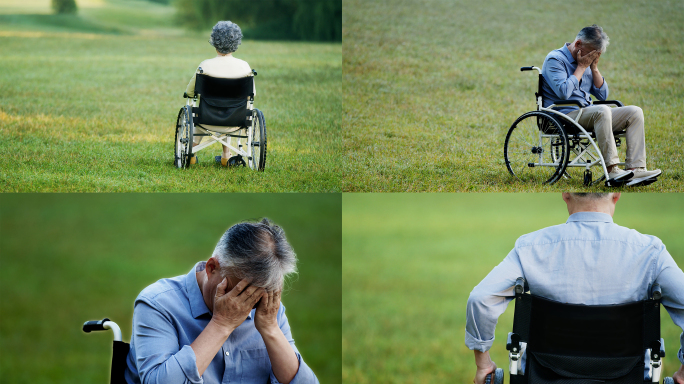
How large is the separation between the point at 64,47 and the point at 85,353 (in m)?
11.4

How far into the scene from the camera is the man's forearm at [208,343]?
83.4 inches

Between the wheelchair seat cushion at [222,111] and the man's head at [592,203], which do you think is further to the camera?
the wheelchair seat cushion at [222,111]

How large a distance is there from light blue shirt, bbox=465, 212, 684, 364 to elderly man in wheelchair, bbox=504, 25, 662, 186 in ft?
6.41

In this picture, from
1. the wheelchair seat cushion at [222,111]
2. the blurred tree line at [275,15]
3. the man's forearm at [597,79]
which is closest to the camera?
the man's forearm at [597,79]

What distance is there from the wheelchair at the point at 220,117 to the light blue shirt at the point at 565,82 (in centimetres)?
202

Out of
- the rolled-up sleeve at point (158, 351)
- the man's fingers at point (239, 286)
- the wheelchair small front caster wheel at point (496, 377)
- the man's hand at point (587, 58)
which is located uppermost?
the man's hand at point (587, 58)

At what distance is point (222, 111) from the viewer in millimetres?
4879

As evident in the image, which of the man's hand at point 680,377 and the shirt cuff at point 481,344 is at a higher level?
the shirt cuff at point 481,344

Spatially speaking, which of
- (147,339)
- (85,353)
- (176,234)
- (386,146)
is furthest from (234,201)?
(147,339)

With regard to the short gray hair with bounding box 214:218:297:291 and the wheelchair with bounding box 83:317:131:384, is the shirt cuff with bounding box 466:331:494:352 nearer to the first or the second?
the short gray hair with bounding box 214:218:297:291

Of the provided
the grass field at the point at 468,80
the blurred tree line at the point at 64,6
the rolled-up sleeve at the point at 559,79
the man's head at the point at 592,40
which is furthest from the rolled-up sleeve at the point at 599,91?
the blurred tree line at the point at 64,6

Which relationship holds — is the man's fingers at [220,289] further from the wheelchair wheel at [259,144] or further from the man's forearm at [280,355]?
the wheelchair wheel at [259,144]

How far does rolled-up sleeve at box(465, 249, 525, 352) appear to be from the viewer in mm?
2342

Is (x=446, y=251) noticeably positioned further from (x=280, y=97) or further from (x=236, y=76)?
(x=236, y=76)
